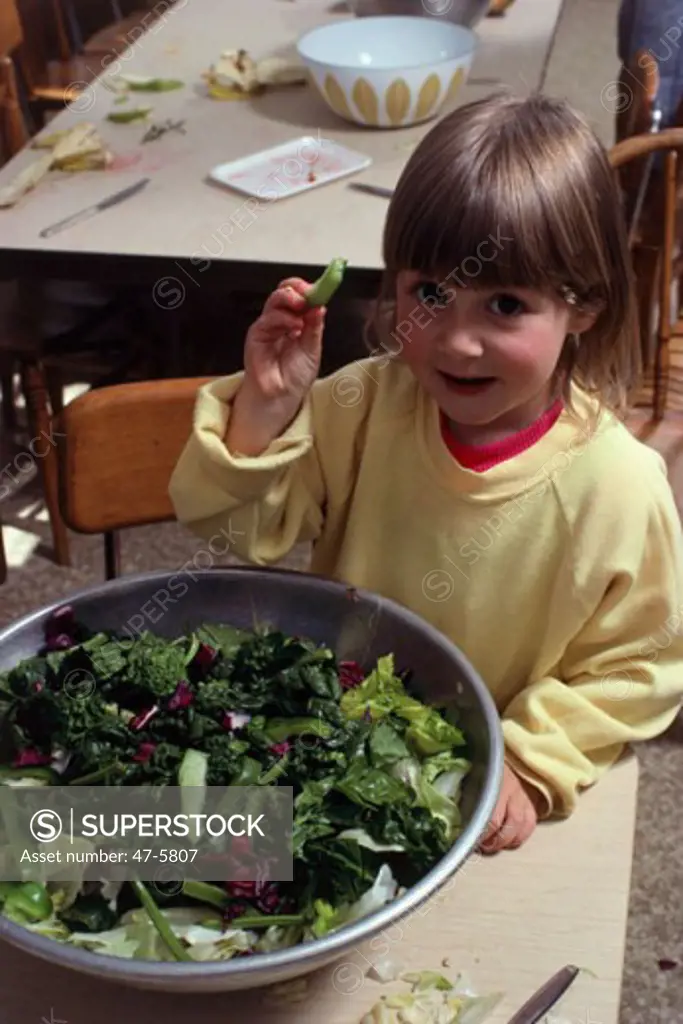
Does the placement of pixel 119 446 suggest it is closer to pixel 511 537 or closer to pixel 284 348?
pixel 284 348

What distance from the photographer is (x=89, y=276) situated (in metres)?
1.64

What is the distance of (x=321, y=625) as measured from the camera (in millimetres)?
918

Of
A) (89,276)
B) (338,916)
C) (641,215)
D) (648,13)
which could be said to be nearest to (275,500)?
(338,916)

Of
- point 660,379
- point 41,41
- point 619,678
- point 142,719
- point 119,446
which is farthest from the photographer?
point 41,41

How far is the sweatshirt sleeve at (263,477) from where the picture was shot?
3.04 feet

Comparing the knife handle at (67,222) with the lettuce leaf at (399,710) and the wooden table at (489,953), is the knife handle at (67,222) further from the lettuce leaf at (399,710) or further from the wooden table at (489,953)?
the wooden table at (489,953)

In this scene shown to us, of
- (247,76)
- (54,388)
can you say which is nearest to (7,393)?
(54,388)

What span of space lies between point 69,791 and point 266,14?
2.17m

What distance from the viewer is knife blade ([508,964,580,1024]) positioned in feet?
2.34

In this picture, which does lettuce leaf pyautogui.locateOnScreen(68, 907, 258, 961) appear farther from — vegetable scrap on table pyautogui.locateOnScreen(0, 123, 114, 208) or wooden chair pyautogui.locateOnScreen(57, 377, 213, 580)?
vegetable scrap on table pyautogui.locateOnScreen(0, 123, 114, 208)

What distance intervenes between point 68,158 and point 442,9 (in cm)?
84

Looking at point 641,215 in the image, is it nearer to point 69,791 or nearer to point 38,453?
point 38,453

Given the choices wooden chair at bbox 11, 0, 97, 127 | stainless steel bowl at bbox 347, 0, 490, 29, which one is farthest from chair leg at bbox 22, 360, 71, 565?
stainless steel bowl at bbox 347, 0, 490, 29

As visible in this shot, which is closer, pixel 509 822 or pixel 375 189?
pixel 509 822
